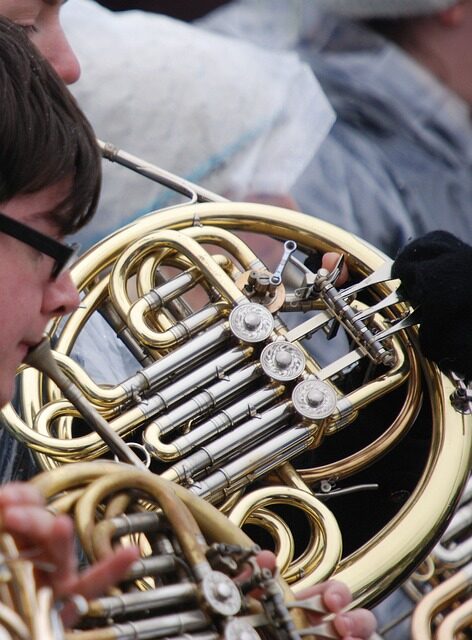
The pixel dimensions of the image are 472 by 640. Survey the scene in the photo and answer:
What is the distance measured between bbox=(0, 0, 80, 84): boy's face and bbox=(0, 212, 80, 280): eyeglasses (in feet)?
1.61

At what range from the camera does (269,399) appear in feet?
5.77

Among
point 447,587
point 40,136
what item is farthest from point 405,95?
point 40,136

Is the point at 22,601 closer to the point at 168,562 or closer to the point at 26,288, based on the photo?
the point at 168,562

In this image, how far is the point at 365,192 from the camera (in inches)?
128

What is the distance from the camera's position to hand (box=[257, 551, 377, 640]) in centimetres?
133

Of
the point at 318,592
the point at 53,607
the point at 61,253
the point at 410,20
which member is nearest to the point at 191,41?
the point at 410,20

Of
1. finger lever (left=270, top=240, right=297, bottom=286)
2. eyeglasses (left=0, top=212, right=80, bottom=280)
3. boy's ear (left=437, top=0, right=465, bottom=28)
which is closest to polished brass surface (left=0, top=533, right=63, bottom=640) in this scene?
eyeglasses (left=0, top=212, right=80, bottom=280)

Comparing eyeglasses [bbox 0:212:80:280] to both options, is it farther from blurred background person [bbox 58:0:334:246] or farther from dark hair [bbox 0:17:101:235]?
blurred background person [bbox 58:0:334:246]

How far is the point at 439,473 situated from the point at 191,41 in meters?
1.50

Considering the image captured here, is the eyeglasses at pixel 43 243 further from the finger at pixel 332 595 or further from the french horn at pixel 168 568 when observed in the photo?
the finger at pixel 332 595

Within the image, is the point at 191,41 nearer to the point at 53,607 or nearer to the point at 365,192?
the point at 365,192

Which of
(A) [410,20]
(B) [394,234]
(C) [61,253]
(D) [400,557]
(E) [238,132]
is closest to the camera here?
(C) [61,253]

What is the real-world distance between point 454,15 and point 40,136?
7.48ft

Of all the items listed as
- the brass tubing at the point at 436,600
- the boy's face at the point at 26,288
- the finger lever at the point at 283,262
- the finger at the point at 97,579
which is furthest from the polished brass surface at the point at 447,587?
the finger at the point at 97,579
